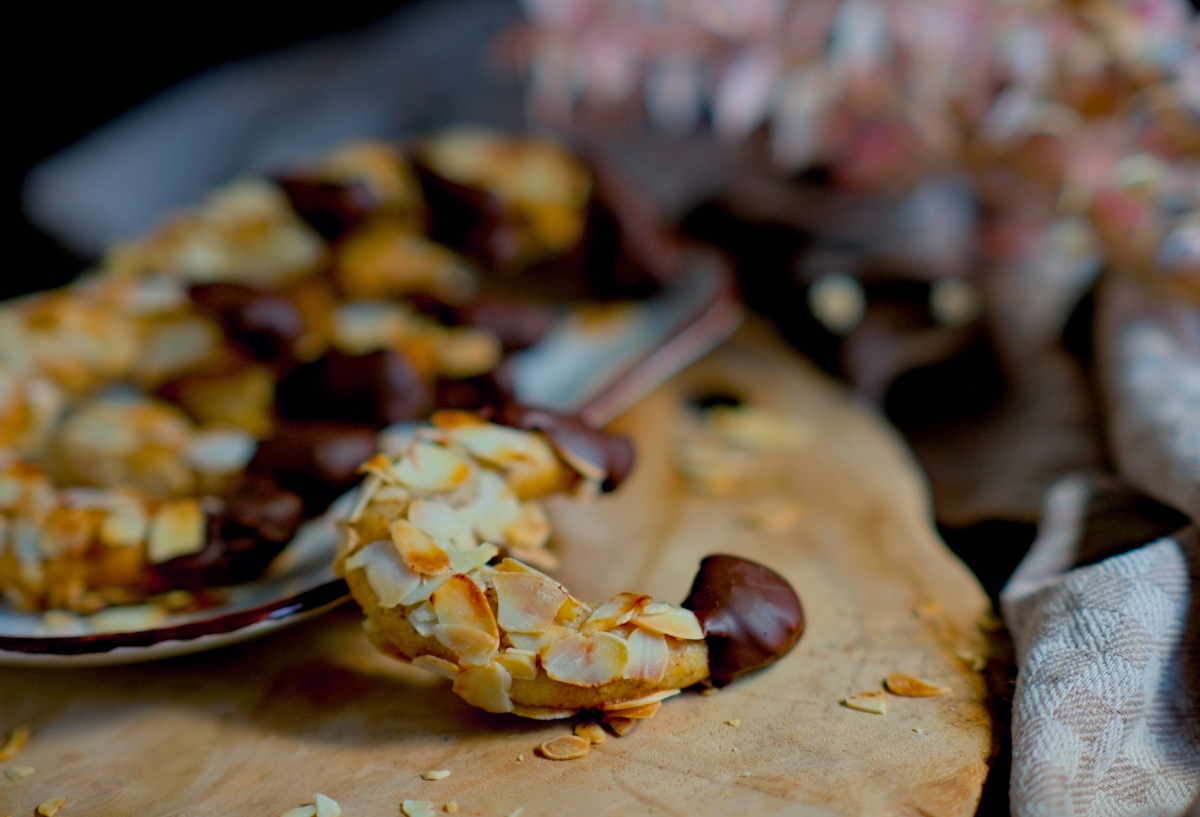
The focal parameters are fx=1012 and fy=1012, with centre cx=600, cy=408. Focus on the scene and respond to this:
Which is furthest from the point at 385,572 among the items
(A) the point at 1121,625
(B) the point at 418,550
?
(A) the point at 1121,625

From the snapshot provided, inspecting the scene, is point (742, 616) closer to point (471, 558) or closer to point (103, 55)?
point (471, 558)

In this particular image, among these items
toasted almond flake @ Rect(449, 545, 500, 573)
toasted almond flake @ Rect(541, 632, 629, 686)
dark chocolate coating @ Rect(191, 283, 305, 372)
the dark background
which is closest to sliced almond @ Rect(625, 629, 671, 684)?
toasted almond flake @ Rect(541, 632, 629, 686)

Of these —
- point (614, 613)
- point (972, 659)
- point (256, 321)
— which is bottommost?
point (972, 659)

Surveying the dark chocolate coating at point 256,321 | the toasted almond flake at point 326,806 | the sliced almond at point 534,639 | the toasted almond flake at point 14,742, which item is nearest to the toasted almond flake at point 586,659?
the sliced almond at point 534,639

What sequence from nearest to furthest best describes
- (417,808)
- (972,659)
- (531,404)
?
(417,808)
(972,659)
(531,404)

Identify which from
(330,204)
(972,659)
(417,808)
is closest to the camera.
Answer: (417,808)

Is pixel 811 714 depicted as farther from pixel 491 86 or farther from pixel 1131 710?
pixel 491 86

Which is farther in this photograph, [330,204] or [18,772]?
[330,204]
